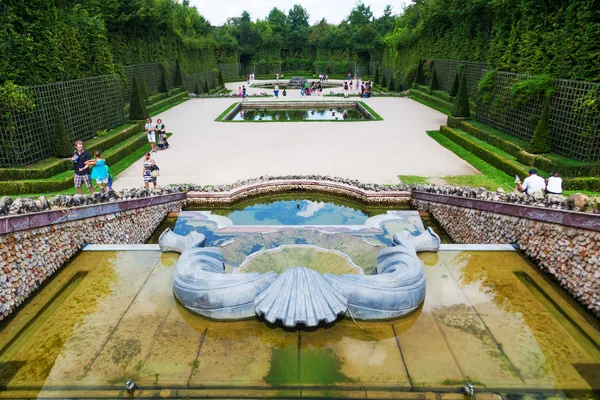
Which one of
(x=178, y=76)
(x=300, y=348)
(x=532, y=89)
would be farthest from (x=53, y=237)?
(x=178, y=76)

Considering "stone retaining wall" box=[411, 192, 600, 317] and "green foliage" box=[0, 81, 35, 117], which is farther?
"green foliage" box=[0, 81, 35, 117]

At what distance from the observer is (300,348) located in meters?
5.75

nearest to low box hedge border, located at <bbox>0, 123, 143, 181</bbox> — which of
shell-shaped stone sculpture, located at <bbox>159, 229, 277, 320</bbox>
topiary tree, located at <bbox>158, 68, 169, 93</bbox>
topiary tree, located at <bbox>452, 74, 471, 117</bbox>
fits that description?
shell-shaped stone sculpture, located at <bbox>159, 229, 277, 320</bbox>

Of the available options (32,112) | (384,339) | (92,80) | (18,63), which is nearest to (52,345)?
(384,339)

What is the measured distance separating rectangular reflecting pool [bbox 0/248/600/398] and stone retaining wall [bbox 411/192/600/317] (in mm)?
356

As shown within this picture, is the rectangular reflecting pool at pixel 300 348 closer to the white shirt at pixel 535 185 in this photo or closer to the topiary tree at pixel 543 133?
the white shirt at pixel 535 185

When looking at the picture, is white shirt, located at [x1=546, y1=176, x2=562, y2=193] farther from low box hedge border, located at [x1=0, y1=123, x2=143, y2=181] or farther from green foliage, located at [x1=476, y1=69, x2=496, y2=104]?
low box hedge border, located at [x1=0, y1=123, x2=143, y2=181]

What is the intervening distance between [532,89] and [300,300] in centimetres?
1309

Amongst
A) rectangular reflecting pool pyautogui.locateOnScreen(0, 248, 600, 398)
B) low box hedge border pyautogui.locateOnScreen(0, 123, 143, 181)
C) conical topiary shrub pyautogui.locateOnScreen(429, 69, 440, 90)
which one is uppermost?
conical topiary shrub pyautogui.locateOnScreen(429, 69, 440, 90)

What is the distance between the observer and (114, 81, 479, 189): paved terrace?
14.3m

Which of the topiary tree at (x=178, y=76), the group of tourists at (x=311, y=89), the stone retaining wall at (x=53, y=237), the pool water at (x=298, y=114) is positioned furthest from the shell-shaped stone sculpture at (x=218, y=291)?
the topiary tree at (x=178, y=76)

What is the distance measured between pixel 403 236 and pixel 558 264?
9.30ft

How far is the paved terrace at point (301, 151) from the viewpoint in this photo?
14266 millimetres

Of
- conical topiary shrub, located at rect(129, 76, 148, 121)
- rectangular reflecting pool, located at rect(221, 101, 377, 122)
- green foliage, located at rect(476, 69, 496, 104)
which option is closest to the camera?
green foliage, located at rect(476, 69, 496, 104)
